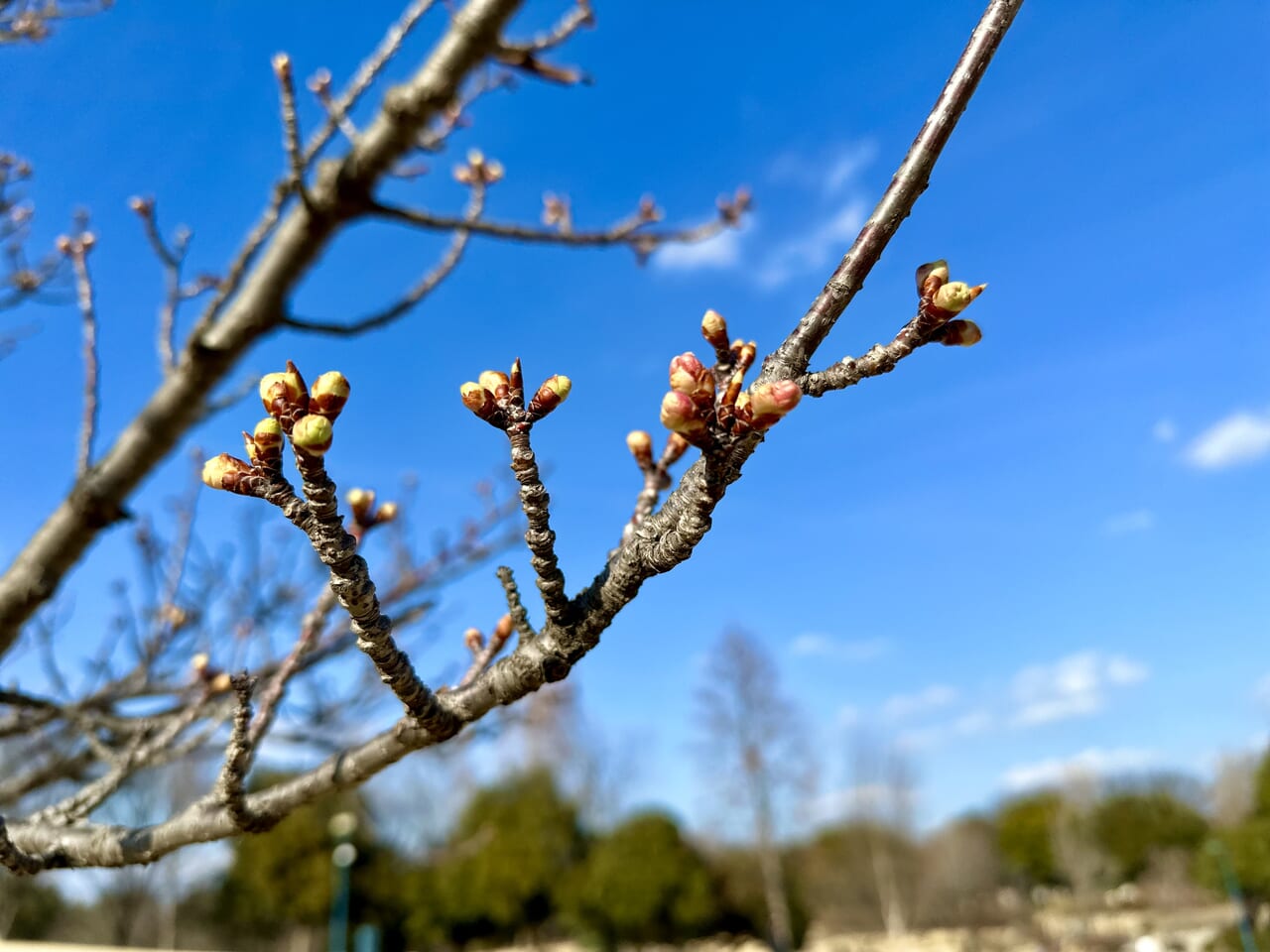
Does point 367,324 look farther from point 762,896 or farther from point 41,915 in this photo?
point 41,915

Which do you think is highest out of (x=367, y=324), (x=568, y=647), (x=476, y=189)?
(x=476, y=189)

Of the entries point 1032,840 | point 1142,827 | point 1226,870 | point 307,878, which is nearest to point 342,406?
point 1226,870

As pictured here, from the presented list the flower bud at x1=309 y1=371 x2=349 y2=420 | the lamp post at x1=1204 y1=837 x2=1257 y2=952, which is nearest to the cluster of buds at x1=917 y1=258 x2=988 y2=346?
the flower bud at x1=309 y1=371 x2=349 y2=420

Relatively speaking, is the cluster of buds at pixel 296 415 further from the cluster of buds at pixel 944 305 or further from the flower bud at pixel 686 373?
the cluster of buds at pixel 944 305

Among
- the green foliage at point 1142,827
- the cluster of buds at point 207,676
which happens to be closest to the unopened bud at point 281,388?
the cluster of buds at point 207,676

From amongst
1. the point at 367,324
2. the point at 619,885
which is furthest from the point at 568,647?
the point at 619,885

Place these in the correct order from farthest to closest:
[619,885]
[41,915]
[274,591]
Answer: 1. [41,915]
2. [619,885]
3. [274,591]
